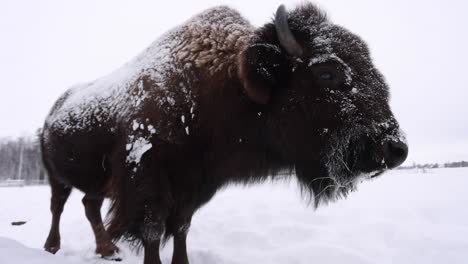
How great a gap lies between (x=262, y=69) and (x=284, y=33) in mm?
357

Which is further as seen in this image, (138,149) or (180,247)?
→ (180,247)

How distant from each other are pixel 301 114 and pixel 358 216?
3.18 metres

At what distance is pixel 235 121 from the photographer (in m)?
3.44

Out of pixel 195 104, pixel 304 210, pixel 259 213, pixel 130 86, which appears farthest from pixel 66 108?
pixel 304 210

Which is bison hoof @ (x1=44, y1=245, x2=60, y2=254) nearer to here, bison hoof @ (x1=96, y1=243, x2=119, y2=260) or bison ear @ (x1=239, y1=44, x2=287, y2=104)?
bison hoof @ (x1=96, y1=243, x2=119, y2=260)

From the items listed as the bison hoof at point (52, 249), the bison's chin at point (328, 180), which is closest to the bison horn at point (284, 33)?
the bison's chin at point (328, 180)

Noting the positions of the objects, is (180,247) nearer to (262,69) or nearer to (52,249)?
(262,69)

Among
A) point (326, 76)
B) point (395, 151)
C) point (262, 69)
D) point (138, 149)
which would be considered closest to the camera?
point (395, 151)

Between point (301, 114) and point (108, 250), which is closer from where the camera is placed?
point (301, 114)

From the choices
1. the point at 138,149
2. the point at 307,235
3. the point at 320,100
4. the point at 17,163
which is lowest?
the point at 17,163

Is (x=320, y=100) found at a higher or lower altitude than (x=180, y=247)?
higher

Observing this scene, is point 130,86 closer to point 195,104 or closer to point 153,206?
point 195,104

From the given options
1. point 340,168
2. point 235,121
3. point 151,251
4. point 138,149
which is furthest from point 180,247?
point 340,168

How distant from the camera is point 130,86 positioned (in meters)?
3.86
